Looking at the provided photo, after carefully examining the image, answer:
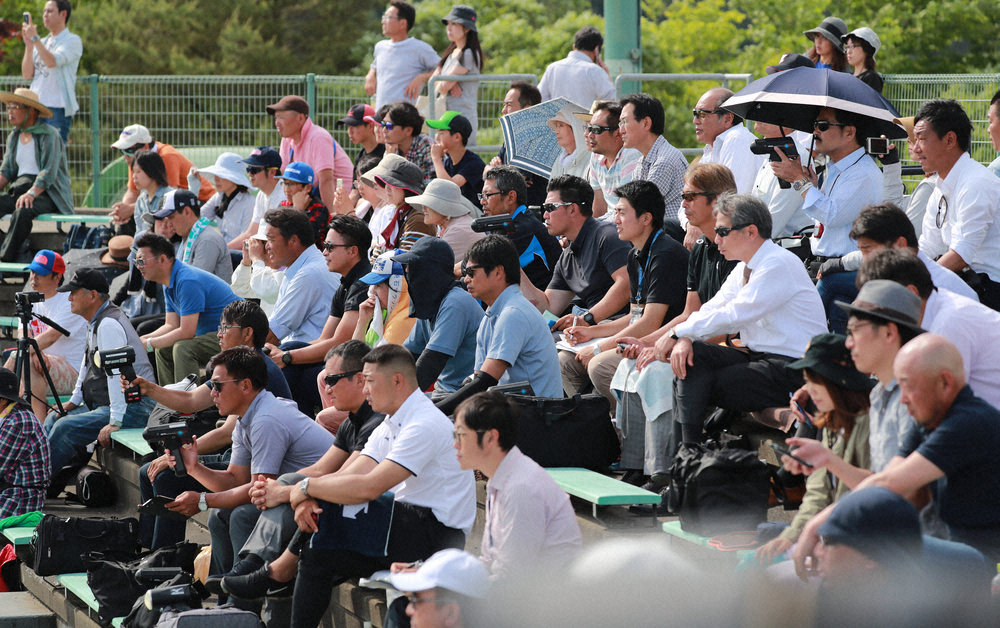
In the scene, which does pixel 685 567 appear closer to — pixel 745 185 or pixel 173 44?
pixel 745 185

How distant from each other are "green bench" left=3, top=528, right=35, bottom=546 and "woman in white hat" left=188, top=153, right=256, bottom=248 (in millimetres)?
3474

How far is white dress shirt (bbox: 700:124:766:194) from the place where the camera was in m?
7.28

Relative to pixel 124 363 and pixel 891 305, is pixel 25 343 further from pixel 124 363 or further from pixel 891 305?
pixel 891 305

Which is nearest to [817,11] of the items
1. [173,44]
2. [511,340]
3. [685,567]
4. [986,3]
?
[986,3]

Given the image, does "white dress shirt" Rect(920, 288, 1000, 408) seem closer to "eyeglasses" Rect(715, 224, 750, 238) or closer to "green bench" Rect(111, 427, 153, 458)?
"eyeglasses" Rect(715, 224, 750, 238)

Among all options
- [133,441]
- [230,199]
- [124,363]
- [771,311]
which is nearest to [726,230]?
[771,311]

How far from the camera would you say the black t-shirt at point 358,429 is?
18.2 feet

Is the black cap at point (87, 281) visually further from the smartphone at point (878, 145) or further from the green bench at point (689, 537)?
the smartphone at point (878, 145)

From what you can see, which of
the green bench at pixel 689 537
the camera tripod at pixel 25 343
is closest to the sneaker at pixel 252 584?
the green bench at pixel 689 537

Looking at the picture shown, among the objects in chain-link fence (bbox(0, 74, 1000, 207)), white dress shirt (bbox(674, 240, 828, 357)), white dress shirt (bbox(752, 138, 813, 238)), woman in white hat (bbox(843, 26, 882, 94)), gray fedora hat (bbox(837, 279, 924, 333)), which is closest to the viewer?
gray fedora hat (bbox(837, 279, 924, 333))

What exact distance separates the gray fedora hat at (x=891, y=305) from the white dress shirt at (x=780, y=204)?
2.79 meters

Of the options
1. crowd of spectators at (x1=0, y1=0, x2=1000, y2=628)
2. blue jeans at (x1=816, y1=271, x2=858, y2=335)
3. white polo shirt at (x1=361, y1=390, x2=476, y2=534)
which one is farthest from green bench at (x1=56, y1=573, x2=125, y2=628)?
blue jeans at (x1=816, y1=271, x2=858, y2=335)

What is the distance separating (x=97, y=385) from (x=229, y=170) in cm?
265

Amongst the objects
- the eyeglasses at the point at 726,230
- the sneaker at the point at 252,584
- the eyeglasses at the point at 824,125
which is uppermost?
the eyeglasses at the point at 824,125
